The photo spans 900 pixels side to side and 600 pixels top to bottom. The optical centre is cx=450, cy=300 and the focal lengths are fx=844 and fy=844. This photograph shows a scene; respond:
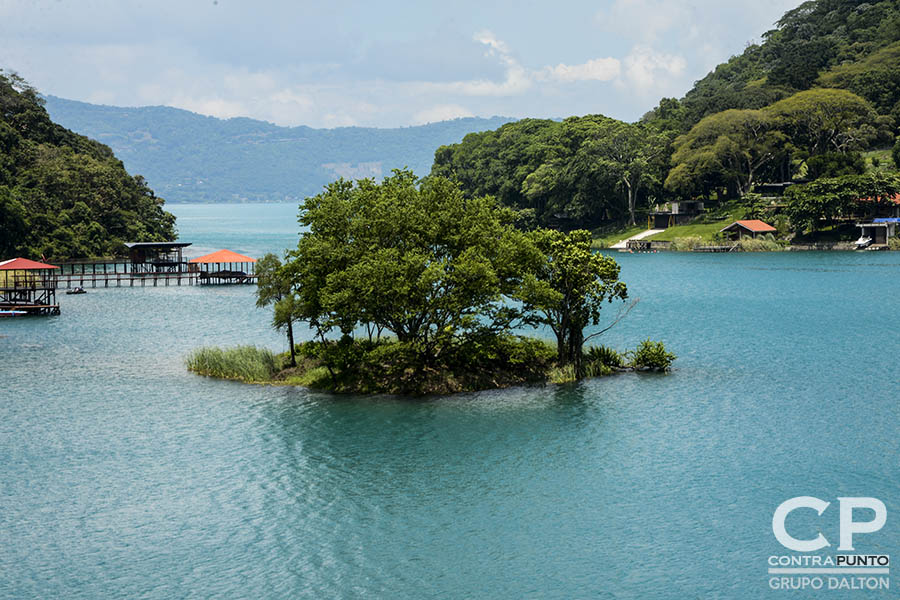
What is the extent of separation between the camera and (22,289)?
7700 cm

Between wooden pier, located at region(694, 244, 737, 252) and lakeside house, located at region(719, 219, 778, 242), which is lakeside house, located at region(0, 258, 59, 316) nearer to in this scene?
wooden pier, located at region(694, 244, 737, 252)

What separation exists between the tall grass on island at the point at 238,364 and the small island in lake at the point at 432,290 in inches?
6.4

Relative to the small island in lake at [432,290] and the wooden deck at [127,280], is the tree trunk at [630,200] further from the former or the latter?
the small island in lake at [432,290]

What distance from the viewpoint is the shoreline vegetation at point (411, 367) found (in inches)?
1687

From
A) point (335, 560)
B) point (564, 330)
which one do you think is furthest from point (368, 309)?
point (335, 560)

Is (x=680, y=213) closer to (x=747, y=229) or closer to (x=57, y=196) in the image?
(x=747, y=229)

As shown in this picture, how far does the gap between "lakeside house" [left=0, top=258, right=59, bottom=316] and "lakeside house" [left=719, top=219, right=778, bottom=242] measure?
95034 mm

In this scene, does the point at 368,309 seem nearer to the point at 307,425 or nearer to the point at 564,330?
the point at 307,425

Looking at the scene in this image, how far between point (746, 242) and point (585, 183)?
31.1 meters

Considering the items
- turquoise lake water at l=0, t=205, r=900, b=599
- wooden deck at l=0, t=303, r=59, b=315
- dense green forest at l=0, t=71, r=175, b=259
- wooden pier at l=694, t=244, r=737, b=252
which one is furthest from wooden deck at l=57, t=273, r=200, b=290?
wooden pier at l=694, t=244, r=737, b=252

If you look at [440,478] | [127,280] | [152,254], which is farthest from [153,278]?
[440,478]

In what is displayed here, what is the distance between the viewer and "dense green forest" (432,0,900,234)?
452 ft

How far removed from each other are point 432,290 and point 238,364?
1310 centimetres

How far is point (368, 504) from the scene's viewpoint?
28.6 metres
